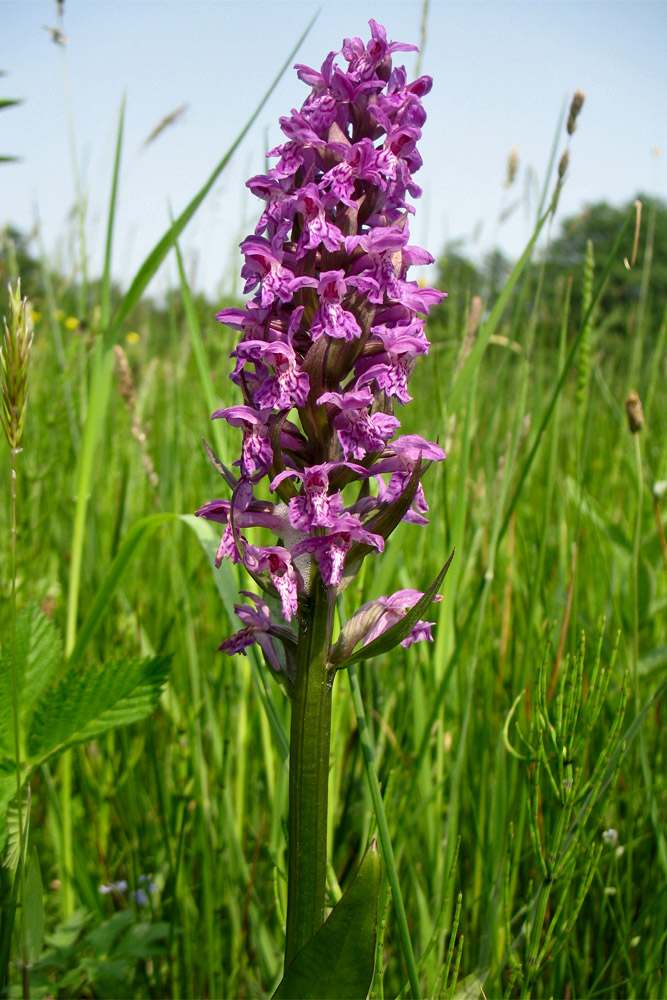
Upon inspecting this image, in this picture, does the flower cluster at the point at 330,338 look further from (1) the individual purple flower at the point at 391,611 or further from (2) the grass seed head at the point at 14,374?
(2) the grass seed head at the point at 14,374

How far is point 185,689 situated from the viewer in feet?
7.86

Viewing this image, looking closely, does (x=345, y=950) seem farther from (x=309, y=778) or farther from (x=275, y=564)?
(x=275, y=564)

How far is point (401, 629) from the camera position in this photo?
1.17m

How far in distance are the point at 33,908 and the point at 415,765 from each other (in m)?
0.89

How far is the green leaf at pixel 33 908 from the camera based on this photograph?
1.30 meters

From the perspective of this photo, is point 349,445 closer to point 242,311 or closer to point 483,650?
point 242,311

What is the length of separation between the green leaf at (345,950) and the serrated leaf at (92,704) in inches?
24.2

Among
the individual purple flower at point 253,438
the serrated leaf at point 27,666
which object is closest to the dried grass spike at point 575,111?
the individual purple flower at point 253,438

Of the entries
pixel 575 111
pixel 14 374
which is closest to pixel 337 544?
pixel 14 374

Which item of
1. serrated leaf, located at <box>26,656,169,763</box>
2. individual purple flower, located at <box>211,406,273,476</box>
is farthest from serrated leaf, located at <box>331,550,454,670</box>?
serrated leaf, located at <box>26,656,169,763</box>

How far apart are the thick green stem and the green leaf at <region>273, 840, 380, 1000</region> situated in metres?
0.15

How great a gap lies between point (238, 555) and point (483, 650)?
57.9 inches

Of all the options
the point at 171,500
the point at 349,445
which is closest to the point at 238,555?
the point at 349,445

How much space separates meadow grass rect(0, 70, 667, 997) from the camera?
5.05ft
